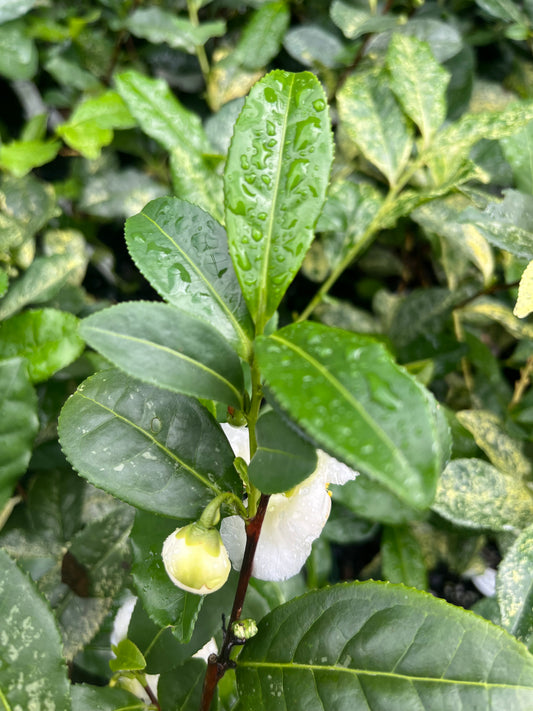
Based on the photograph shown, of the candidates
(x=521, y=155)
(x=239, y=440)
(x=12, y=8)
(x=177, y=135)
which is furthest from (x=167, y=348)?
(x=12, y=8)


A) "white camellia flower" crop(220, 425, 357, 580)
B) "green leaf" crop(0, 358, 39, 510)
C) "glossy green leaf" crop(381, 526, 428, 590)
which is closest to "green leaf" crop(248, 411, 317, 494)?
"white camellia flower" crop(220, 425, 357, 580)

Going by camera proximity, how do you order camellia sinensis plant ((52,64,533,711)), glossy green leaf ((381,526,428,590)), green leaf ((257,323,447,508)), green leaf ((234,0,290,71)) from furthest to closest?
green leaf ((234,0,290,71)), glossy green leaf ((381,526,428,590)), camellia sinensis plant ((52,64,533,711)), green leaf ((257,323,447,508))

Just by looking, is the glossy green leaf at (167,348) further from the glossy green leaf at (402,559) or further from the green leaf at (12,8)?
the green leaf at (12,8)

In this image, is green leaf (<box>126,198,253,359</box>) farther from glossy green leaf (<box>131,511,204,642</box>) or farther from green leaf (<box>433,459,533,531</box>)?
green leaf (<box>433,459,533,531</box>)

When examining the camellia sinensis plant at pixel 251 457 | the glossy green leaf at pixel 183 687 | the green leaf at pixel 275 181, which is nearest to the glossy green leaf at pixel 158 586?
the camellia sinensis plant at pixel 251 457

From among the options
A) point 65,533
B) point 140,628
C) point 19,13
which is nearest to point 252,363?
point 140,628

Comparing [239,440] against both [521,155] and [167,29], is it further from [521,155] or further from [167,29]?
[167,29]
